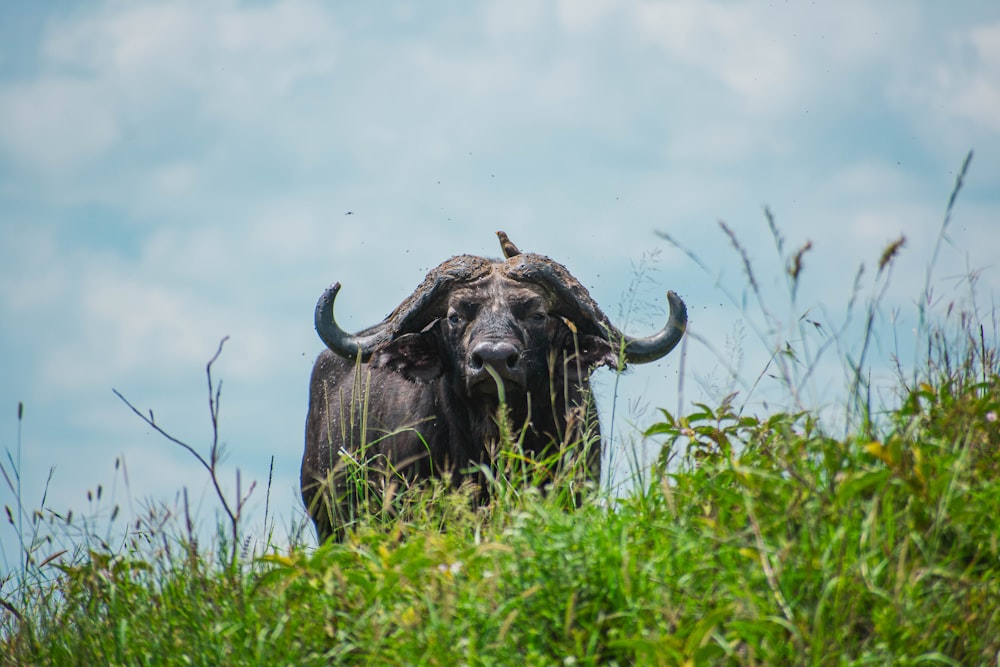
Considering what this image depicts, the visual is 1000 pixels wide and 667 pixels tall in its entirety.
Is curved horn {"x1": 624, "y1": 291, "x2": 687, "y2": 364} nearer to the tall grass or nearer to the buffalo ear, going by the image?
the buffalo ear

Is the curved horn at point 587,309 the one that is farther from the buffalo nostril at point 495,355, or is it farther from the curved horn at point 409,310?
the buffalo nostril at point 495,355

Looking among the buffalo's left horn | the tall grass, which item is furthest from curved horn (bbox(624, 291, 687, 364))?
the tall grass

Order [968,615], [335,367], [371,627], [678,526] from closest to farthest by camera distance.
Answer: [968,615], [371,627], [678,526], [335,367]

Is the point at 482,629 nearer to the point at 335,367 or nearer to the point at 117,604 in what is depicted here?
the point at 117,604

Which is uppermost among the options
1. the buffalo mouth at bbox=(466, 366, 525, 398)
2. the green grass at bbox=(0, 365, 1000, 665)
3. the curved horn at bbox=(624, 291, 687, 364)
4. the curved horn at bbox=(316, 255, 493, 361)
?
the curved horn at bbox=(316, 255, 493, 361)

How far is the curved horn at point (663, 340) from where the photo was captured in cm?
734

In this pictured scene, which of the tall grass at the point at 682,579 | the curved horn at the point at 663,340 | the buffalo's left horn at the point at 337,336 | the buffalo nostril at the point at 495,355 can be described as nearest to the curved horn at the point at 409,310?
the buffalo's left horn at the point at 337,336

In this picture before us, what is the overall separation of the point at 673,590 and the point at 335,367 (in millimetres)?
5498

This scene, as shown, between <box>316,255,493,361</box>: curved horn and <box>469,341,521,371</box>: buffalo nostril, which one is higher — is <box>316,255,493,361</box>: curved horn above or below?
above

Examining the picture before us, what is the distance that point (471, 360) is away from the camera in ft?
20.4

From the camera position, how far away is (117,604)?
3.82 m

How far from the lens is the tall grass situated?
9.91 feet

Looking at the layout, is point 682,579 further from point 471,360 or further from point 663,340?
point 663,340

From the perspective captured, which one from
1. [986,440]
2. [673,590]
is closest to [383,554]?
[673,590]
